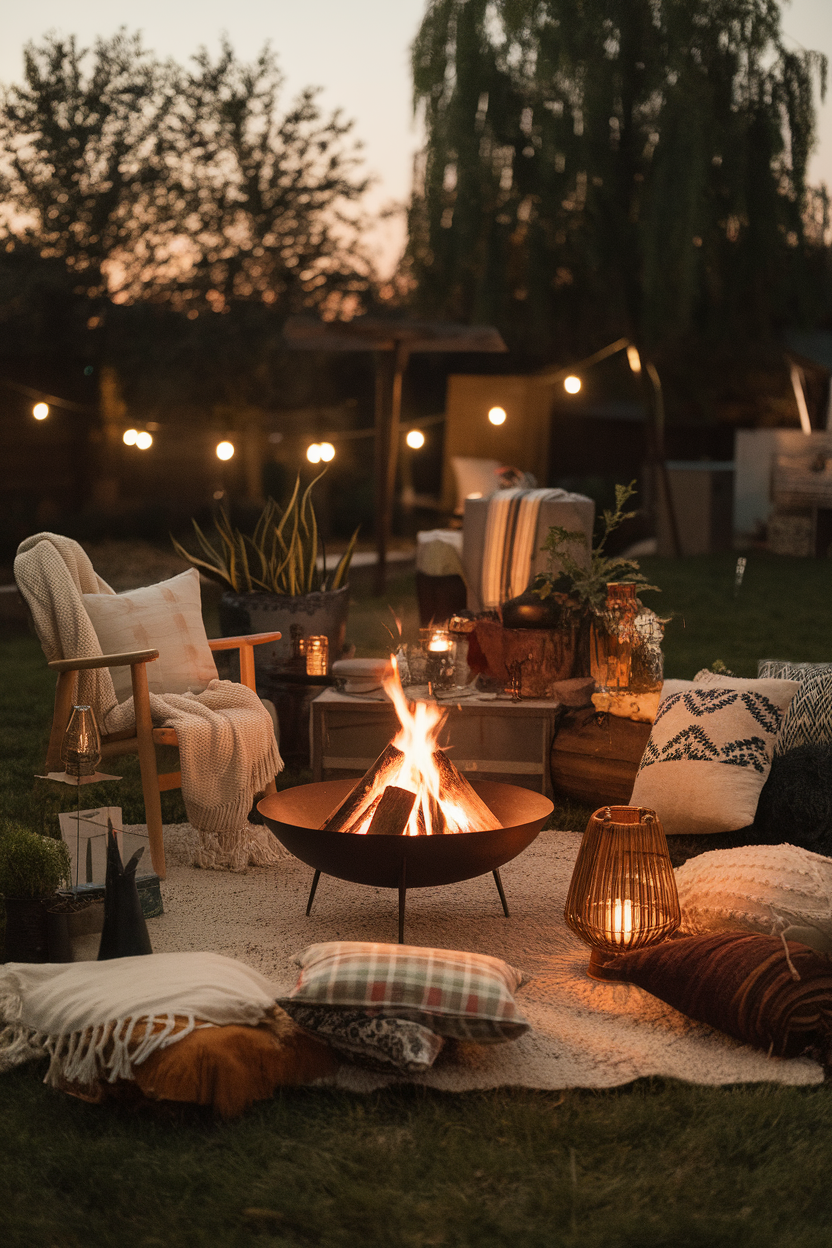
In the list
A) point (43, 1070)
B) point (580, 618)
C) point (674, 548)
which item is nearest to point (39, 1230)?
point (43, 1070)

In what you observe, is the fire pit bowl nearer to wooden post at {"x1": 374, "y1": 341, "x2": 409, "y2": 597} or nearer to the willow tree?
wooden post at {"x1": 374, "y1": 341, "x2": 409, "y2": 597}

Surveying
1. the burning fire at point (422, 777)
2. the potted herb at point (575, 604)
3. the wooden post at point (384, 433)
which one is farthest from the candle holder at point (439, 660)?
the wooden post at point (384, 433)

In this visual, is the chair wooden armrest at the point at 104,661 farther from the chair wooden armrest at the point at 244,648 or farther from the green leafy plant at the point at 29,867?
the green leafy plant at the point at 29,867

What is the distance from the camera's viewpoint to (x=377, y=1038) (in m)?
2.49

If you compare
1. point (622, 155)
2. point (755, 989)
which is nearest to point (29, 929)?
point (755, 989)

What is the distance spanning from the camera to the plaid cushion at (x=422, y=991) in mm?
2514

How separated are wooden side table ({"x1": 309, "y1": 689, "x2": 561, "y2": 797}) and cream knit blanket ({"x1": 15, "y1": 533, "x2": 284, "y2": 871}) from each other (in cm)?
33

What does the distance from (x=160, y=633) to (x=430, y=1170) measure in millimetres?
2481

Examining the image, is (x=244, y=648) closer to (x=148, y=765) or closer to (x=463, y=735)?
(x=148, y=765)

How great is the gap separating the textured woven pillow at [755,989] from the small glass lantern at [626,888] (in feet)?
0.59

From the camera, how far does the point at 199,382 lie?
13711 millimetres

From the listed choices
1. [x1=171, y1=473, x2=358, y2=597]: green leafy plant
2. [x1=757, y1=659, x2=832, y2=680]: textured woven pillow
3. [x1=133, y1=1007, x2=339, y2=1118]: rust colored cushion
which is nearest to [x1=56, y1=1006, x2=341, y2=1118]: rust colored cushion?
[x1=133, y1=1007, x2=339, y2=1118]: rust colored cushion

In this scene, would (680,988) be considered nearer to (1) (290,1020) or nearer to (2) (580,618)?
(1) (290,1020)

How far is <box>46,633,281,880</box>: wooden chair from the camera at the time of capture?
3.82m
